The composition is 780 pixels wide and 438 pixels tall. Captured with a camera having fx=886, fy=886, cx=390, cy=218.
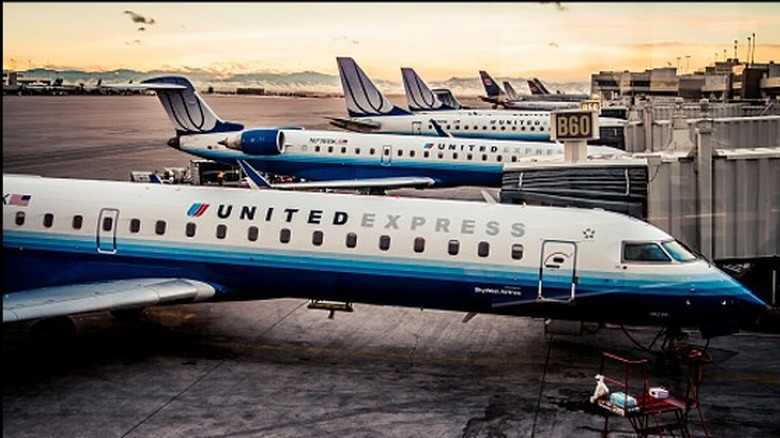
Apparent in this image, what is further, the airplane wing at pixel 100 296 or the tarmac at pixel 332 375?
the airplane wing at pixel 100 296

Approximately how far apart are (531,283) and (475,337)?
3.00 m

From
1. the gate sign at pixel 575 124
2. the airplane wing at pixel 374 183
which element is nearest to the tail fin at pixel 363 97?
the airplane wing at pixel 374 183

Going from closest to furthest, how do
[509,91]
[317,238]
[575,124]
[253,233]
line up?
[317,238], [253,233], [575,124], [509,91]

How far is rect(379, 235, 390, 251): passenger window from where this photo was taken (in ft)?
51.7

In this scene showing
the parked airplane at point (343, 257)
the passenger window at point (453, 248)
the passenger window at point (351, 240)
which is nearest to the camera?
the parked airplane at point (343, 257)

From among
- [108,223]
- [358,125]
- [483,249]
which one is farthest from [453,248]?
[358,125]

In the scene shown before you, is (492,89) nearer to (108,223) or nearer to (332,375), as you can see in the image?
(108,223)

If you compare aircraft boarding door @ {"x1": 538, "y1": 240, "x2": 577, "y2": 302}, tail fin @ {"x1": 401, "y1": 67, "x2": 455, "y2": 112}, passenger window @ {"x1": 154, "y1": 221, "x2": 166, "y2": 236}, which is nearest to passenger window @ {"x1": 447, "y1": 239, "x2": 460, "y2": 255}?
aircraft boarding door @ {"x1": 538, "y1": 240, "x2": 577, "y2": 302}

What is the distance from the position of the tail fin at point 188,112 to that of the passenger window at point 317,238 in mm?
20014

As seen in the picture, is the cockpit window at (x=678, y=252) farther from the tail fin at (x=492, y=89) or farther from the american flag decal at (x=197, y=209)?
the tail fin at (x=492, y=89)

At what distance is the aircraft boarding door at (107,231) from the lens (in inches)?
658

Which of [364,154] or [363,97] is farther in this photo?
[363,97]

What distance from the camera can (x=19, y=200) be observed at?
17.3m

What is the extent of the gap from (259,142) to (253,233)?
746 inches
